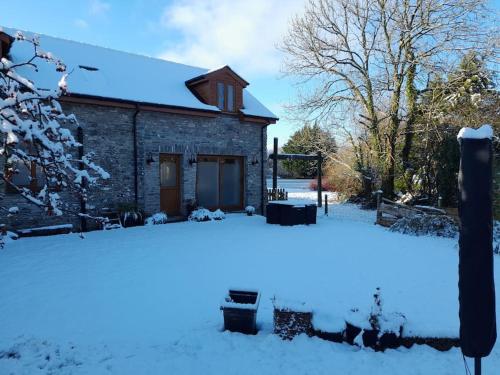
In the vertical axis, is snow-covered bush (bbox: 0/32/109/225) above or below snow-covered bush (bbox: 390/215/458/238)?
above

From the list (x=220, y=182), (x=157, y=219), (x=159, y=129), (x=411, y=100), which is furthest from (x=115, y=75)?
(x=411, y=100)

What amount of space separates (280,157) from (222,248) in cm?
796

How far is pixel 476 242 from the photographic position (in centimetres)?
277

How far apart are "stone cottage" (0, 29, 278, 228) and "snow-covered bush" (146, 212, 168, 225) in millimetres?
419

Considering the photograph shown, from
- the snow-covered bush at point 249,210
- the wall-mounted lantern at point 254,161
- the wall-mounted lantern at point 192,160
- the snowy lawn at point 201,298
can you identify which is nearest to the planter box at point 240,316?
the snowy lawn at point 201,298

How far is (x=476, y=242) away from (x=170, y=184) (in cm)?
1101

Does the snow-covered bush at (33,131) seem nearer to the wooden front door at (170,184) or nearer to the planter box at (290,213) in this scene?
the planter box at (290,213)

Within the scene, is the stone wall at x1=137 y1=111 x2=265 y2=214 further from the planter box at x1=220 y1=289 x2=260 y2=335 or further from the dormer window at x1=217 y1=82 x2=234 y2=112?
the planter box at x1=220 y1=289 x2=260 y2=335

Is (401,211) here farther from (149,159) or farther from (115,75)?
(115,75)

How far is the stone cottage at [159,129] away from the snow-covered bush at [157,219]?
419mm

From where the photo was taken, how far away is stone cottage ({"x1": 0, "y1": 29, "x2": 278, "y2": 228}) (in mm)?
10656

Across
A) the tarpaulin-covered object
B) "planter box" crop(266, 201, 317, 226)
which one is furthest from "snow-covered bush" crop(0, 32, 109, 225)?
"planter box" crop(266, 201, 317, 226)

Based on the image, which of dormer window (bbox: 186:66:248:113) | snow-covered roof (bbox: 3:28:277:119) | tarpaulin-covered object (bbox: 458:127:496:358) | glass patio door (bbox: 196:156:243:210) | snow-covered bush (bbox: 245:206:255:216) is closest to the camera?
tarpaulin-covered object (bbox: 458:127:496:358)

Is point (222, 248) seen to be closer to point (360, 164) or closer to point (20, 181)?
point (20, 181)
